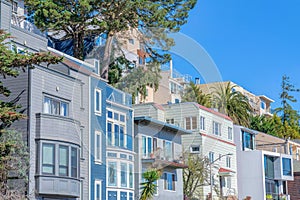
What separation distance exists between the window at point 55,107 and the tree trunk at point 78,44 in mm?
5873

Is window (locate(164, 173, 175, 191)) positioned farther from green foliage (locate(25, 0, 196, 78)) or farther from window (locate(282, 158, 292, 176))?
window (locate(282, 158, 292, 176))

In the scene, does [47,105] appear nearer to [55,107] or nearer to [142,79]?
[55,107]

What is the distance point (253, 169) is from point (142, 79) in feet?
164

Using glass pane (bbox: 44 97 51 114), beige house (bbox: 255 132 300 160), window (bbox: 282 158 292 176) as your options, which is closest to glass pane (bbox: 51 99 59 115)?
glass pane (bbox: 44 97 51 114)

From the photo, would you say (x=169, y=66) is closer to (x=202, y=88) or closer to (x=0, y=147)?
(x=202, y=88)

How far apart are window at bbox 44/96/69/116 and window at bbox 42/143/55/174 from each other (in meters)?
1.86

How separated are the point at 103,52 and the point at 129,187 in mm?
25029

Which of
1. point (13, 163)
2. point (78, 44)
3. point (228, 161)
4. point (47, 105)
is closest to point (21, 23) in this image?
point (78, 44)

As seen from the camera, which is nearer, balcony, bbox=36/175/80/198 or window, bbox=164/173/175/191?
balcony, bbox=36/175/80/198

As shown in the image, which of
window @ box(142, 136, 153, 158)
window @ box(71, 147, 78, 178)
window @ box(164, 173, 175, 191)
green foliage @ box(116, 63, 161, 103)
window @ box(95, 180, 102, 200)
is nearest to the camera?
green foliage @ box(116, 63, 161, 103)

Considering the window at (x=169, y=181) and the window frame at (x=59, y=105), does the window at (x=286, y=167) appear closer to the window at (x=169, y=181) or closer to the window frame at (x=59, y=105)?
the window at (x=169, y=181)

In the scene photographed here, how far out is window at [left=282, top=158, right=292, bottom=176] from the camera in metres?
68.5

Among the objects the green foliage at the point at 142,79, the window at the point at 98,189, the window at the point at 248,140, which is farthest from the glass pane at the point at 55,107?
the window at the point at 248,140

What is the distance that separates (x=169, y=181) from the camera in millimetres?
46188
